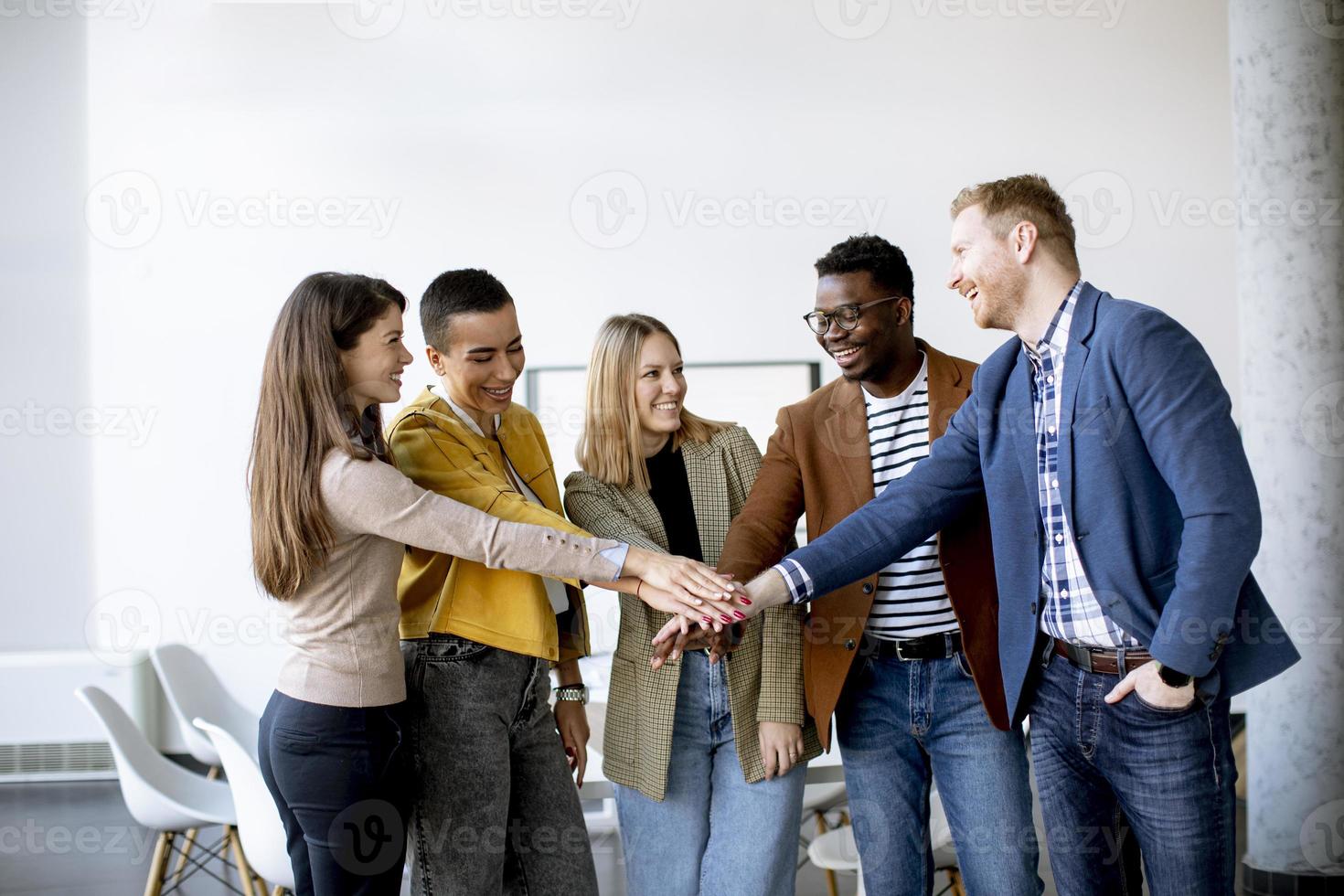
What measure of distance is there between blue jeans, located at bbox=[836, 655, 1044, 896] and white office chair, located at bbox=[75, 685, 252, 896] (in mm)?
1961

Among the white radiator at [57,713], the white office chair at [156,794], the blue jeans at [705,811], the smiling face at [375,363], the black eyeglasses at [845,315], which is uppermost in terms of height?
the black eyeglasses at [845,315]

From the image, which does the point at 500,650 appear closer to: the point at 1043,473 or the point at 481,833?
the point at 481,833


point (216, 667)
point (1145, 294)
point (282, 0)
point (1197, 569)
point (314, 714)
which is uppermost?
point (282, 0)

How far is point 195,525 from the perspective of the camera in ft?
19.5

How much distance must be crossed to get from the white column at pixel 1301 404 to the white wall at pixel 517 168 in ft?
7.62

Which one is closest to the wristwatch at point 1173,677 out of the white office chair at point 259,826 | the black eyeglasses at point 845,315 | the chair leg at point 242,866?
the black eyeglasses at point 845,315

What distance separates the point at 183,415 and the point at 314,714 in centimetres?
466

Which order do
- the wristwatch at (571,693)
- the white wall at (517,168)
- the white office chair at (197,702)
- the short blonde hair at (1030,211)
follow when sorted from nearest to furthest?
1. the short blonde hair at (1030,211)
2. the wristwatch at (571,693)
3. the white office chair at (197,702)
4. the white wall at (517,168)

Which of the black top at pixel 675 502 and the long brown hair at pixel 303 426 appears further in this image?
the black top at pixel 675 502

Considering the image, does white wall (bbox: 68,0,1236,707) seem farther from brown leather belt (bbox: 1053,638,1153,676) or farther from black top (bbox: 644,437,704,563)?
brown leather belt (bbox: 1053,638,1153,676)

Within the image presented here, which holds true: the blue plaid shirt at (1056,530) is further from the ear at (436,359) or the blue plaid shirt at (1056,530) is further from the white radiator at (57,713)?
the white radiator at (57,713)

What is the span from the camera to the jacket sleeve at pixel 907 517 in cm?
208

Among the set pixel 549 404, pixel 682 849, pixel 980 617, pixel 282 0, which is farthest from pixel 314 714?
pixel 282 0

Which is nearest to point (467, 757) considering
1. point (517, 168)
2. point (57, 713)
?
point (517, 168)
